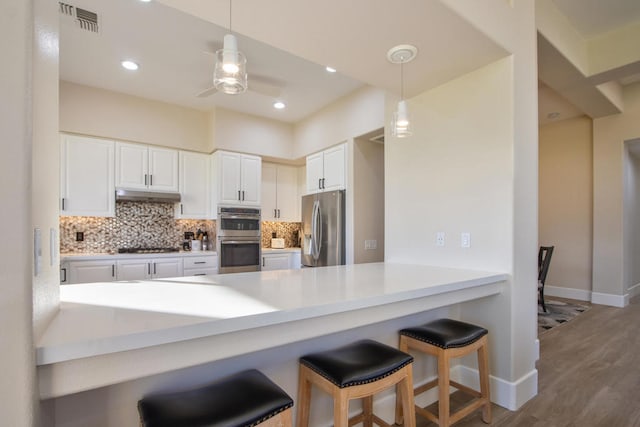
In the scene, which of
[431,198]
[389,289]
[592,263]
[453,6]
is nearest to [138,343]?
[389,289]

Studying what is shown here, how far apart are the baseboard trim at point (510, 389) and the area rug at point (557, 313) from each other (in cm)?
154

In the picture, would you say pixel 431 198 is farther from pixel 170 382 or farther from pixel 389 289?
pixel 170 382

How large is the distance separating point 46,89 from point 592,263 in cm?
647

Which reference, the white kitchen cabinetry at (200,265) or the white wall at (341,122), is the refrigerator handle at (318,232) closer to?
the white wall at (341,122)

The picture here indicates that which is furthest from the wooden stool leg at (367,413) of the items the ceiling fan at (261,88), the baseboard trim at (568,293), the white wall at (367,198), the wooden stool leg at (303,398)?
the baseboard trim at (568,293)

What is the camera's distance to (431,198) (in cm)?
270

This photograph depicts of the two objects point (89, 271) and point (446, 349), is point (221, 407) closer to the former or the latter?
point (446, 349)

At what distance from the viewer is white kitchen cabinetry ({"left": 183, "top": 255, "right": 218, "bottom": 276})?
4301 mm

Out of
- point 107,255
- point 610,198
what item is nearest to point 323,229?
point 107,255

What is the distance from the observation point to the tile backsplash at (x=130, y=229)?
13.7 feet

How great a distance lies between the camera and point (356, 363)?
1.47 metres

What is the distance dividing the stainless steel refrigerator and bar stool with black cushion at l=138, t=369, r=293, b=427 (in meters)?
3.02

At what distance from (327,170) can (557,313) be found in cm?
368

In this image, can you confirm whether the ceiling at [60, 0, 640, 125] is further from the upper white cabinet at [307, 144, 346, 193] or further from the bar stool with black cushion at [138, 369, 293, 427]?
the bar stool with black cushion at [138, 369, 293, 427]
